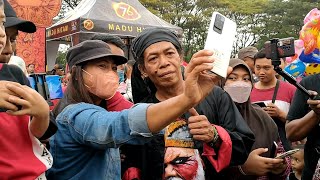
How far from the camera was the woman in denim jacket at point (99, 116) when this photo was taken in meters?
1.34

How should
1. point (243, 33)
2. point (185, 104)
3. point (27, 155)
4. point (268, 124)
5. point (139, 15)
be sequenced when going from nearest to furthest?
point (185, 104)
point (27, 155)
point (268, 124)
point (139, 15)
point (243, 33)

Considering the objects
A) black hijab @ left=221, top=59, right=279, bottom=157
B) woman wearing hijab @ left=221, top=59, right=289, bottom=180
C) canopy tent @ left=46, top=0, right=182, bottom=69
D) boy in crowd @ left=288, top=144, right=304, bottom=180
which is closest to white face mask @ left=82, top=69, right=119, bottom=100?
woman wearing hijab @ left=221, top=59, right=289, bottom=180

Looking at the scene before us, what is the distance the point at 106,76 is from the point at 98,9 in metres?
8.35

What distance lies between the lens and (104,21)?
9398 millimetres

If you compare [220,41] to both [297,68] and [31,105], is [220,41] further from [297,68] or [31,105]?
[297,68]

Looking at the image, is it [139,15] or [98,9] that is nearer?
[98,9]

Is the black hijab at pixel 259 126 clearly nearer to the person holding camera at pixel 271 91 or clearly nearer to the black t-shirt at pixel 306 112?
the black t-shirt at pixel 306 112

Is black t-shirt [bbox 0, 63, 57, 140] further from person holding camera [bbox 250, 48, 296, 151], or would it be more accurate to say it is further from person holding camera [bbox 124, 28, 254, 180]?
person holding camera [bbox 250, 48, 296, 151]

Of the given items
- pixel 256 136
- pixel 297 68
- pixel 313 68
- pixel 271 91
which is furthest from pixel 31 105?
pixel 297 68

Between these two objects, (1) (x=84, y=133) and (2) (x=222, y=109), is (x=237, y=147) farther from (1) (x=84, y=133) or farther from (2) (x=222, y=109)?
(1) (x=84, y=133)

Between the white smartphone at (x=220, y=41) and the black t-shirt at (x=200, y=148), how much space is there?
0.61 meters

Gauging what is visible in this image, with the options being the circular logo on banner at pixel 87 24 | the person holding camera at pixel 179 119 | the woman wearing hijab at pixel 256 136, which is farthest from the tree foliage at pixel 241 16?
the person holding camera at pixel 179 119

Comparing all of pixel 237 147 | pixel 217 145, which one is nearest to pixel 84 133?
pixel 217 145

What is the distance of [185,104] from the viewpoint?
1.31 metres
